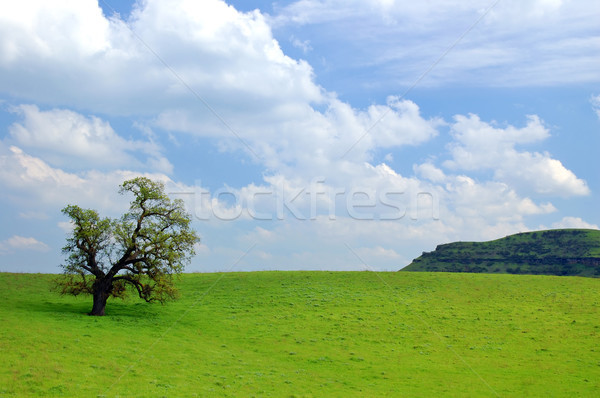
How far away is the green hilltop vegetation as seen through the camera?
17150 cm

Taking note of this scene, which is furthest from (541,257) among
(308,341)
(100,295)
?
(100,295)

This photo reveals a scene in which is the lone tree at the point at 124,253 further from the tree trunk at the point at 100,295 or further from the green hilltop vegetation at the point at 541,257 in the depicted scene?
the green hilltop vegetation at the point at 541,257

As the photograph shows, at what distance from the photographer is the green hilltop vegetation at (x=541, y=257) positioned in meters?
172

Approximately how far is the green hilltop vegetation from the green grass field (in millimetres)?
130736

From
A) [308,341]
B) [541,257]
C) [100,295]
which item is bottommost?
[308,341]

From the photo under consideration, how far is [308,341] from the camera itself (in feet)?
121

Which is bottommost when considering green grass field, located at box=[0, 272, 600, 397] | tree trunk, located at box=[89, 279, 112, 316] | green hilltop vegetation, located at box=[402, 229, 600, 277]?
green grass field, located at box=[0, 272, 600, 397]

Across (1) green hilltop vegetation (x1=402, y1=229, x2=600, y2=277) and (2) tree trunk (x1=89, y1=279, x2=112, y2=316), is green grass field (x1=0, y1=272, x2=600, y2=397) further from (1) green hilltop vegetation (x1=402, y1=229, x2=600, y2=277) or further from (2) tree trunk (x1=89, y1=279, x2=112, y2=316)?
(1) green hilltop vegetation (x1=402, y1=229, x2=600, y2=277)

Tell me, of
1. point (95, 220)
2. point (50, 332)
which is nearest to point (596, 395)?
point (50, 332)

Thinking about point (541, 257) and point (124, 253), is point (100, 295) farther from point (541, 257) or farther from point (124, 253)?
point (541, 257)

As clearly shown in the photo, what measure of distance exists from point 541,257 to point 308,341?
17648 cm

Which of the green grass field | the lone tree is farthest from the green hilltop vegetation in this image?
the lone tree

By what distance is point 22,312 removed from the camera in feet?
121

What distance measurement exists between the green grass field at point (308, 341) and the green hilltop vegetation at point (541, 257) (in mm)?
130736
